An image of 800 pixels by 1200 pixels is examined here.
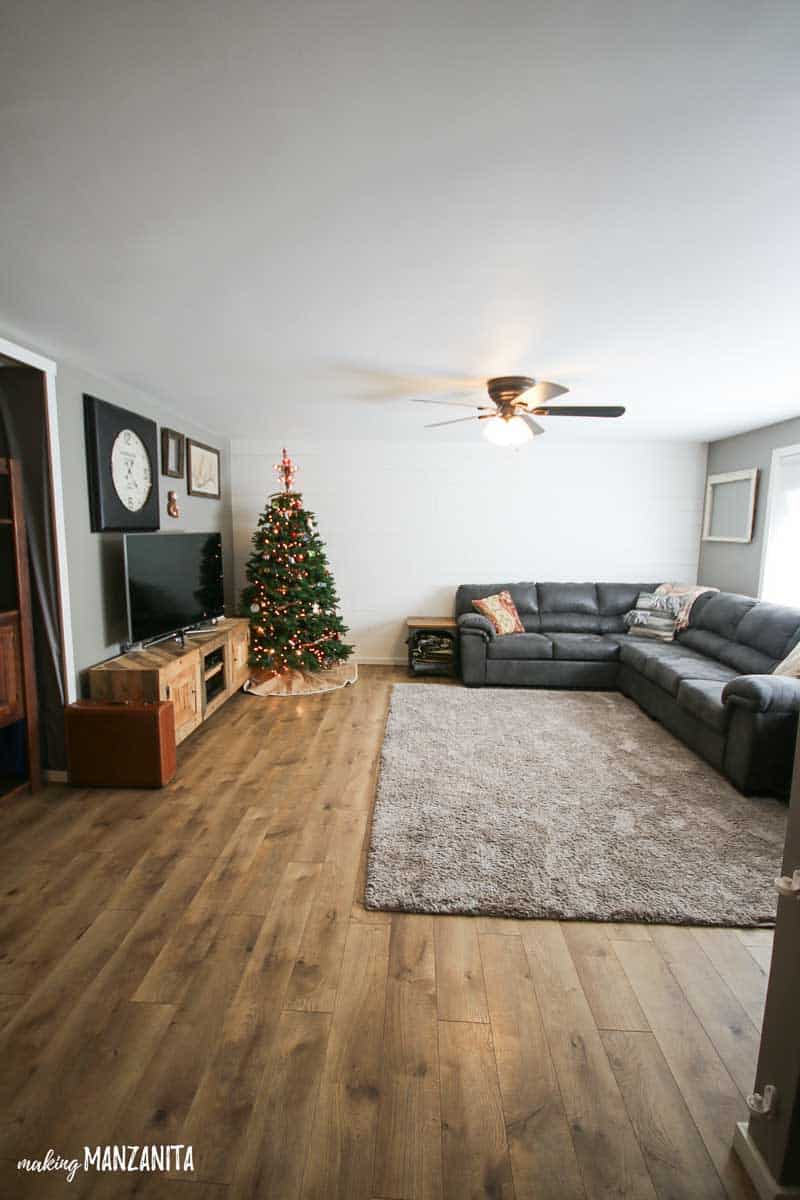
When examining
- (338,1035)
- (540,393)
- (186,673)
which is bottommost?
(338,1035)

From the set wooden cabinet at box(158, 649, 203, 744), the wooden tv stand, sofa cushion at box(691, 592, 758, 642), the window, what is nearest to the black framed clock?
the wooden tv stand

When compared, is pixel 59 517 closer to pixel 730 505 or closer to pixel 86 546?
pixel 86 546

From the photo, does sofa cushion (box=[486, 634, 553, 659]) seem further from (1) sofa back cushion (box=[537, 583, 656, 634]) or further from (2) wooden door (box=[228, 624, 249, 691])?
(2) wooden door (box=[228, 624, 249, 691])

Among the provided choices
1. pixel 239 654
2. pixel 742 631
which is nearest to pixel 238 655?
pixel 239 654

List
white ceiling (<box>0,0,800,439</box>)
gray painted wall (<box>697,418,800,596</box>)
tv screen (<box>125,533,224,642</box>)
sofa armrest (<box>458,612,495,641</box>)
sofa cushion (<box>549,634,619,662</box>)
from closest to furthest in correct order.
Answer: white ceiling (<box>0,0,800,439</box>)
tv screen (<box>125,533,224,642</box>)
gray painted wall (<box>697,418,800,596</box>)
sofa cushion (<box>549,634,619,662</box>)
sofa armrest (<box>458,612,495,641</box>)

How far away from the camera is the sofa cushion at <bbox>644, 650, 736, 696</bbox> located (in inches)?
159

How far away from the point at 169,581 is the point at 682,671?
12.1 ft

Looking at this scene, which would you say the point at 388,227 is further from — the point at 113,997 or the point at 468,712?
the point at 468,712

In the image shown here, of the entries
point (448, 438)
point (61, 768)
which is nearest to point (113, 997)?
point (61, 768)

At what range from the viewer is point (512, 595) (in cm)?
594

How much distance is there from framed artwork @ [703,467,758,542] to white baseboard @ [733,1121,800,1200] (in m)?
4.66

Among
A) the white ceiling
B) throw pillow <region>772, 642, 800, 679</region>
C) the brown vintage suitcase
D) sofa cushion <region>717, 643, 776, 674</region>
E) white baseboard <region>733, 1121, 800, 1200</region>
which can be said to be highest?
the white ceiling

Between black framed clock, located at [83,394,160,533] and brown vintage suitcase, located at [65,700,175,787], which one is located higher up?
black framed clock, located at [83,394,160,533]

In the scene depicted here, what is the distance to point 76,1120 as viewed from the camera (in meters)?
1.44
